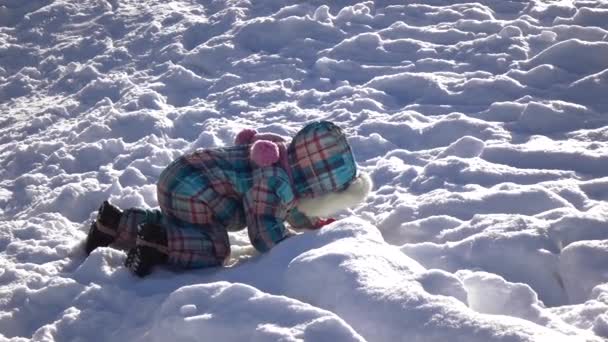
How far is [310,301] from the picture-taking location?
2.55 m

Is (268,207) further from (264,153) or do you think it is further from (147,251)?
(147,251)

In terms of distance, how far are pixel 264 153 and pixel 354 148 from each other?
133 centimetres

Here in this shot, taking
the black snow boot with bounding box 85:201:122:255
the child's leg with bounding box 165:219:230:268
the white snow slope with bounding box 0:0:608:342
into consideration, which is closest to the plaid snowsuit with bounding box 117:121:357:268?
the child's leg with bounding box 165:219:230:268

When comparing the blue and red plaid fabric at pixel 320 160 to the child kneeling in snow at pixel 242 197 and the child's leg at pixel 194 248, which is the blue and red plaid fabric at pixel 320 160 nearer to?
the child kneeling in snow at pixel 242 197

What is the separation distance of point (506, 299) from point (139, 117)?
3185 mm

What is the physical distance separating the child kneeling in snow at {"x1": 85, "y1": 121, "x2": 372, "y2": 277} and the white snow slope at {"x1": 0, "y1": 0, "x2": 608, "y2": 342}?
0.40ft

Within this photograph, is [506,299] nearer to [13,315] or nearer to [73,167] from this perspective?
[13,315]

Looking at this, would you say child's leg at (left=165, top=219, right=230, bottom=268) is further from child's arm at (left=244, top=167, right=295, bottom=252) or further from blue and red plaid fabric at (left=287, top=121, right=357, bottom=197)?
blue and red plaid fabric at (left=287, top=121, right=357, bottom=197)

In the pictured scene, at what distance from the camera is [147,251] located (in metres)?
3.06

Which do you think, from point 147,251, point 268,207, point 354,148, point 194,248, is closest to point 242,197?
point 268,207

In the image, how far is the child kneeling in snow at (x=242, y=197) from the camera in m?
3.11

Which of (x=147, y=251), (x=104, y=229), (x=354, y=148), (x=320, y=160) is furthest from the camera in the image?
(x=354, y=148)

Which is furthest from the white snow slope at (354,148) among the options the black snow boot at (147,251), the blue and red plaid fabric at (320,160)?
the blue and red plaid fabric at (320,160)

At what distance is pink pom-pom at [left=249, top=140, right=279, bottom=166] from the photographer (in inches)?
122
